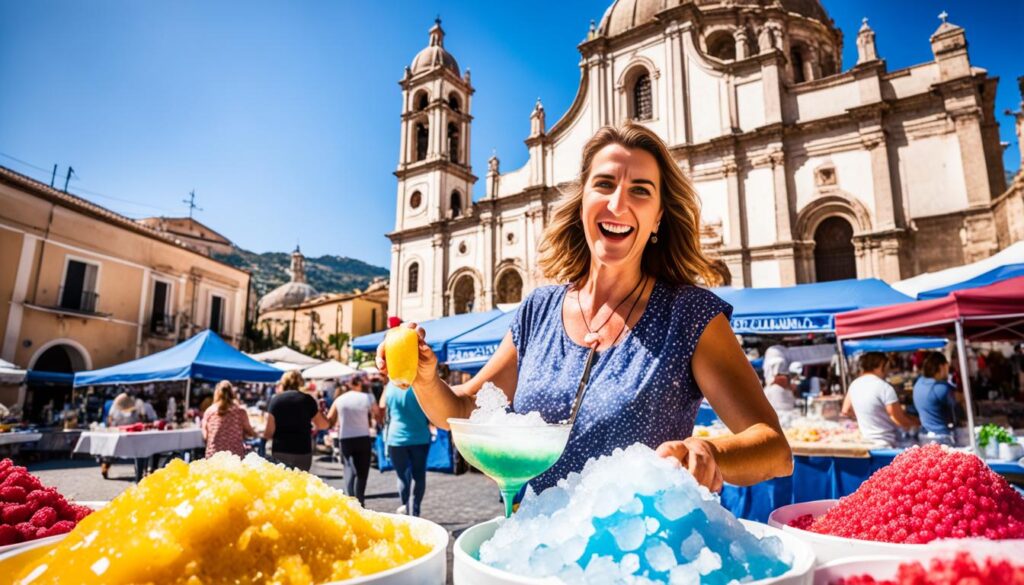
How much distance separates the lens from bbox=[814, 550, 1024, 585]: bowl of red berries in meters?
0.61

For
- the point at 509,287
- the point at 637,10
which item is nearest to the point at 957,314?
the point at 509,287

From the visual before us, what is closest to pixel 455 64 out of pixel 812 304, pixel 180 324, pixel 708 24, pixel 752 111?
pixel 708 24

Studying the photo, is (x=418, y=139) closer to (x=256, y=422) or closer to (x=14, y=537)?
(x=256, y=422)

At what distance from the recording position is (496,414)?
3.89 ft

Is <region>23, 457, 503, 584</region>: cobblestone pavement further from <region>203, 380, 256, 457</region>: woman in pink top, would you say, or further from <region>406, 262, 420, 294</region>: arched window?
<region>406, 262, 420, 294</region>: arched window

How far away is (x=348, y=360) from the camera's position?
37031mm

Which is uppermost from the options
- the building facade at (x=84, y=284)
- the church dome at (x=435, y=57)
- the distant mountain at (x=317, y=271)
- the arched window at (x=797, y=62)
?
the distant mountain at (x=317, y=271)

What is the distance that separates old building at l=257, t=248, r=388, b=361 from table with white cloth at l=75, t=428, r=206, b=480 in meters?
28.7

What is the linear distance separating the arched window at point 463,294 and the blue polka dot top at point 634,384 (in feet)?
77.4

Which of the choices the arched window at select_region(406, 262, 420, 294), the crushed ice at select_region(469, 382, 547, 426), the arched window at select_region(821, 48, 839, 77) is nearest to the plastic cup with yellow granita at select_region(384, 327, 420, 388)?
the crushed ice at select_region(469, 382, 547, 426)

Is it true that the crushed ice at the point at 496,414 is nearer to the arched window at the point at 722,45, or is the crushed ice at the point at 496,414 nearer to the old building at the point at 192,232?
the arched window at the point at 722,45

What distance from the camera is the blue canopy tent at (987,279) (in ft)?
22.0

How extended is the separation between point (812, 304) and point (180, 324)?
25.8 meters

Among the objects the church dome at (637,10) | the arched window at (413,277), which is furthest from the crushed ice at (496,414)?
the arched window at (413,277)
